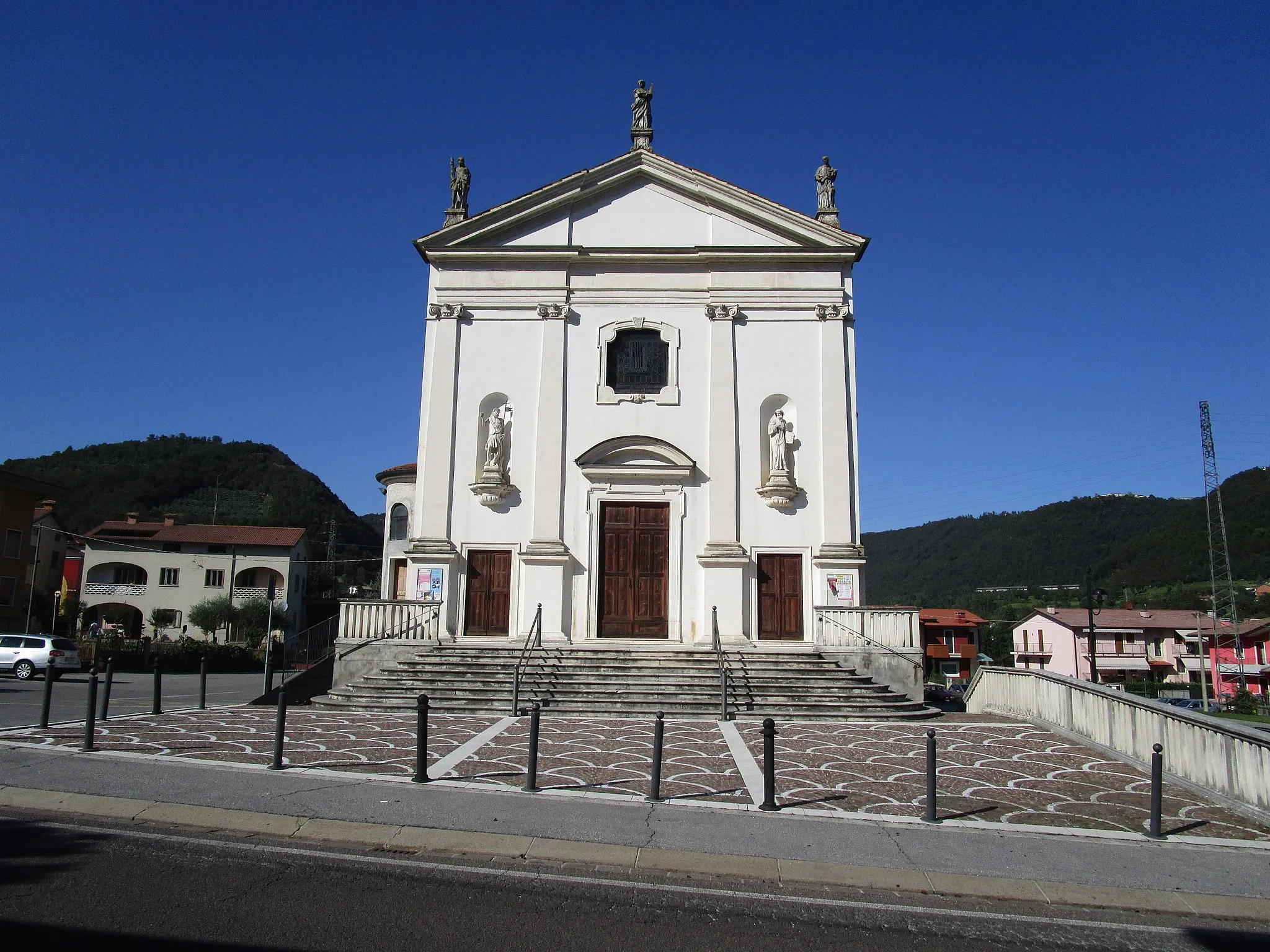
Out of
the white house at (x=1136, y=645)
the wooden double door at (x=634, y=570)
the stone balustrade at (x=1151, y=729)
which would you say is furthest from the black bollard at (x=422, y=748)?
the white house at (x=1136, y=645)

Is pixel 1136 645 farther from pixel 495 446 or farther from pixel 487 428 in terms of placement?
pixel 495 446

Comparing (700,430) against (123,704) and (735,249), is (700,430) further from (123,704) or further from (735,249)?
(123,704)

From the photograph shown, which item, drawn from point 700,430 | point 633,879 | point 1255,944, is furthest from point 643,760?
point 700,430

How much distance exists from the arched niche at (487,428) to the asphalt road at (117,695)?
24.8ft

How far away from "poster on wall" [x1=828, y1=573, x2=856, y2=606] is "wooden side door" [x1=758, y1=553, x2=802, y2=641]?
74 centimetres

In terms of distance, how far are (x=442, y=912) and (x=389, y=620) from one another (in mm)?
13974

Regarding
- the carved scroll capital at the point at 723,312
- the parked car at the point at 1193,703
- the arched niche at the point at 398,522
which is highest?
the carved scroll capital at the point at 723,312

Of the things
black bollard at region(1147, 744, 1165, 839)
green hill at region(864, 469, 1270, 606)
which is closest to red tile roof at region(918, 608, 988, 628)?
green hill at region(864, 469, 1270, 606)

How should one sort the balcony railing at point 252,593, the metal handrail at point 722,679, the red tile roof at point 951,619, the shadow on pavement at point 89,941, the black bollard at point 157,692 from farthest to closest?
the red tile roof at point 951,619, the balcony railing at point 252,593, the metal handrail at point 722,679, the black bollard at point 157,692, the shadow on pavement at point 89,941

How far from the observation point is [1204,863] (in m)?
7.02

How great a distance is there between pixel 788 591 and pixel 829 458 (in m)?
3.42

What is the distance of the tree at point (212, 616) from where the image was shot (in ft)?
171

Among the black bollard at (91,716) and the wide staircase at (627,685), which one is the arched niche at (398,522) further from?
the black bollard at (91,716)

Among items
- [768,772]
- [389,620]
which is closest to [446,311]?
[389,620]
